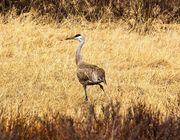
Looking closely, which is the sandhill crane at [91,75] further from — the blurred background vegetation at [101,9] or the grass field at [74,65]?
the blurred background vegetation at [101,9]

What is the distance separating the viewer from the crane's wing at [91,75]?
905cm

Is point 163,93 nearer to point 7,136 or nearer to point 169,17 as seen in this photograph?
point 7,136

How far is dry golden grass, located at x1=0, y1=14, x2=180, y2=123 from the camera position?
30.6ft

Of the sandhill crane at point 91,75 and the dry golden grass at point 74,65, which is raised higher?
the sandhill crane at point 91,75

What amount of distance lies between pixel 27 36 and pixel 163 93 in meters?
5.14

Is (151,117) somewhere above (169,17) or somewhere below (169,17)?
above

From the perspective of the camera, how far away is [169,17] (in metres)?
18.3

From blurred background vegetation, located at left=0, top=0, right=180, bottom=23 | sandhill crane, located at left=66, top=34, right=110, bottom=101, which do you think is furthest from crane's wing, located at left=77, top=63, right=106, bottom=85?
blurred background vegetation, located at left=0, top=0, right=180, bottom=23

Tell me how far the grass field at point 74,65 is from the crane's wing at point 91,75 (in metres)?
0.30

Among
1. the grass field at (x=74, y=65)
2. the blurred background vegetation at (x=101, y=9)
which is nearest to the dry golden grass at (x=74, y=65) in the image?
the grass field at (x=74, y=65)

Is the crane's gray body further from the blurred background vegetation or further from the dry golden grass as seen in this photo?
the blurred background vegetation

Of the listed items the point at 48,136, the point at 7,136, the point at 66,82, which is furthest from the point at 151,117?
the point at 66,82

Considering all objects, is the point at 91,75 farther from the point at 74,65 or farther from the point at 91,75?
the point at 74,65

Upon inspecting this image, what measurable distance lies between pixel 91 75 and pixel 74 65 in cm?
324
